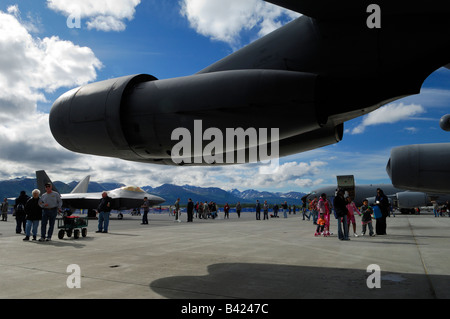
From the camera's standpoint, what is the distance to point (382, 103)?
3500 mm

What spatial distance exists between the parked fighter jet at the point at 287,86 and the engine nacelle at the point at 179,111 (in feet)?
0.04

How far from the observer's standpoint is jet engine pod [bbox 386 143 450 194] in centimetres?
625

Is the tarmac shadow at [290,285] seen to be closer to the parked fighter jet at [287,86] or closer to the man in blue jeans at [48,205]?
the parked fighter jet at [287,86]

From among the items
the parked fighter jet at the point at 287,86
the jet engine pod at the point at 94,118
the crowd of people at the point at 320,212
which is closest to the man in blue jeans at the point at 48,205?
the crowd of people at the point at 320,212

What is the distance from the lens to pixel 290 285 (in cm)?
390

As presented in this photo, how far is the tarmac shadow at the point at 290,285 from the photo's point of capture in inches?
137

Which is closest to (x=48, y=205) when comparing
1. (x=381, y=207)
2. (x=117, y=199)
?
(x=381, y=207)

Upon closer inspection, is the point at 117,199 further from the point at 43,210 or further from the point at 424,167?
the point at 424,167

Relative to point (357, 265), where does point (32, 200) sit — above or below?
above

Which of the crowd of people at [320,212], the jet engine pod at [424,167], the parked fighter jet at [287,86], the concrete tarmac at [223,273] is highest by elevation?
the parked fighter jet at [287,86]

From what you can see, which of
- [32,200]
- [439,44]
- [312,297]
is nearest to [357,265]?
[312,297]

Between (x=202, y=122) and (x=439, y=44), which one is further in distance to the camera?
(x=202, y=122)
